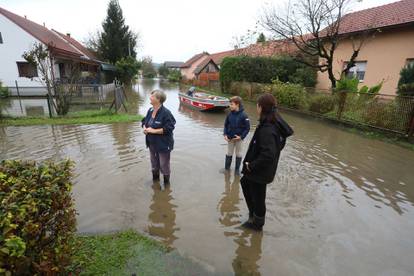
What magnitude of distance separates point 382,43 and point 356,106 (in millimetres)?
6392

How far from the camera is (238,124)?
5.15 meters

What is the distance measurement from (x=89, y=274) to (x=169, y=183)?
2451mm

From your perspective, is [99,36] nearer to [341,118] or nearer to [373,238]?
[341,118]

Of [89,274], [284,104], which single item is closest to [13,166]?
[89,274]

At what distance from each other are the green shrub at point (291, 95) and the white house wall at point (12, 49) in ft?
62.0

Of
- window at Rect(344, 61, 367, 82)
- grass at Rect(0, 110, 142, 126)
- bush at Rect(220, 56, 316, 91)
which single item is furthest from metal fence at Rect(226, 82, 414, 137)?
grass at Rect(0, 110, 142, 126)

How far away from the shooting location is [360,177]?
5.63 metres

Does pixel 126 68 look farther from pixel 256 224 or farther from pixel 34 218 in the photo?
pixel 34 218

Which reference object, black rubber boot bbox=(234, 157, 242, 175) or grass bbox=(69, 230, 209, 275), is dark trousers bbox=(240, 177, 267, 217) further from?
black rubber boot bbox=(234, 157, 242, 175)

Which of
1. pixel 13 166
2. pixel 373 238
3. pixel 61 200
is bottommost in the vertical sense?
pixel 373 238

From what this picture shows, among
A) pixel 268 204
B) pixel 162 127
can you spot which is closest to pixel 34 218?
pixel 162 127

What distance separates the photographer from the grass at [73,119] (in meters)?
10.0

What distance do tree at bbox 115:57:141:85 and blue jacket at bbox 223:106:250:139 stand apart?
108ft

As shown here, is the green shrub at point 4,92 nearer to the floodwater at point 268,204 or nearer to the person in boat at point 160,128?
the floodwater at point 268,204
